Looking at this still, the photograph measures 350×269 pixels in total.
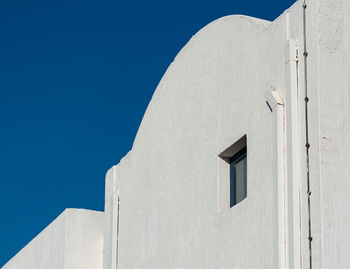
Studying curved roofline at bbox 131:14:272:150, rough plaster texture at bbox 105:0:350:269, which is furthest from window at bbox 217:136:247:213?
curved roofline at bbox 131:14:272:150

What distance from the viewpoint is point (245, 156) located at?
14859 millimetres

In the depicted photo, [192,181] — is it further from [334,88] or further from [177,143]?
[334,88]

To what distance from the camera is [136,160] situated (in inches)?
744

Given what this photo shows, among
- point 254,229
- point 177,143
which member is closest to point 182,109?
point 177,143

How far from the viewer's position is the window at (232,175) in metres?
14.9

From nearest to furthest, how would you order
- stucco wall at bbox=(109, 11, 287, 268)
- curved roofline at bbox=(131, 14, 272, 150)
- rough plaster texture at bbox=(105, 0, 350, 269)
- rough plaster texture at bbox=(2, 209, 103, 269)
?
rough plaster texture at bbox=(105, 0, 350, 269) → stucco wall at bbox=(109, 11, 287, 268) → curved roofline at bbox=(131, 14, 272, 150) → rough plaster texture at bbox=(2, 209, 103, 269)

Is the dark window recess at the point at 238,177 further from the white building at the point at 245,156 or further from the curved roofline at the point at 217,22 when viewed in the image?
the curved roofline at the point at 217,22

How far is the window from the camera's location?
48.8ft

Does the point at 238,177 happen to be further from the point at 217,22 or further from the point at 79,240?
the point at 79,240

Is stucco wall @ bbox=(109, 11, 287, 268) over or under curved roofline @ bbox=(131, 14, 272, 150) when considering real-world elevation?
under

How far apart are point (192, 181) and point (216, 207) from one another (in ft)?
3.69

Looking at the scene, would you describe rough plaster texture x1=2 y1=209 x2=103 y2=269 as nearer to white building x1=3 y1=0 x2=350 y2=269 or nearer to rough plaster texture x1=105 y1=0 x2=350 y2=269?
white building x1=3 y1=0 x2=350 y2=269

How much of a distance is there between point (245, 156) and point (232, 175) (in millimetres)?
485

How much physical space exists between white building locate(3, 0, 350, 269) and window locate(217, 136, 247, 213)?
2 centimetres
